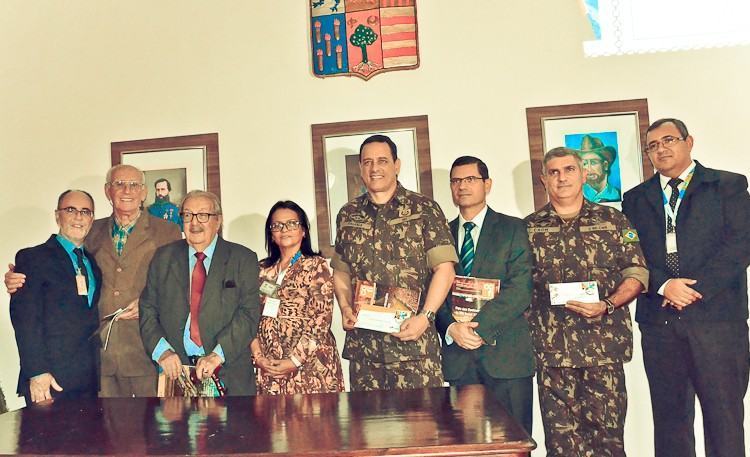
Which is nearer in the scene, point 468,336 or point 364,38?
point 468,336

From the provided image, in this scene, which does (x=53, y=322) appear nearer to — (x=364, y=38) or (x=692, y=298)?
(x=364, y=38)

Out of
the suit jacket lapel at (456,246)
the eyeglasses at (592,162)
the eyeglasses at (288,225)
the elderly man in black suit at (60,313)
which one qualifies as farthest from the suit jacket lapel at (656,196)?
the elderly man in black suit at (60,313)

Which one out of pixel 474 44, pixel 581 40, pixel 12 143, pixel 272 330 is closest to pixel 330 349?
pixel 272 330

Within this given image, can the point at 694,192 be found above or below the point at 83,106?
below

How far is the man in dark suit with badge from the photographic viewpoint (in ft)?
10.6

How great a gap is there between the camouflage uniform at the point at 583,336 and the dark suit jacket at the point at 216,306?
1.33m

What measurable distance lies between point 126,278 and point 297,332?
3.12 ft

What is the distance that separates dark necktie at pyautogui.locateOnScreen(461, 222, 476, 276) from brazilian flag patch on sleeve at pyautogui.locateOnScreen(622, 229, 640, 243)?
0.70 meters

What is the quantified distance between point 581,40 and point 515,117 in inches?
24.7

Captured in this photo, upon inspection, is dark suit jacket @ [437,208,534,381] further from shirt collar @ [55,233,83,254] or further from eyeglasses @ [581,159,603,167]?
shirt collar @ [55,233,83,254]

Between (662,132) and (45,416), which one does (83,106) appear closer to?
(45,416)

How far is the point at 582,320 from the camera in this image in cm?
328

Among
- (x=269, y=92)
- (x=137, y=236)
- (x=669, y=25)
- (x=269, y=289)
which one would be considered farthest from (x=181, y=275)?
(x=669, y=25)

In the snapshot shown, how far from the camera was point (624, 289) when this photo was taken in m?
3.26
